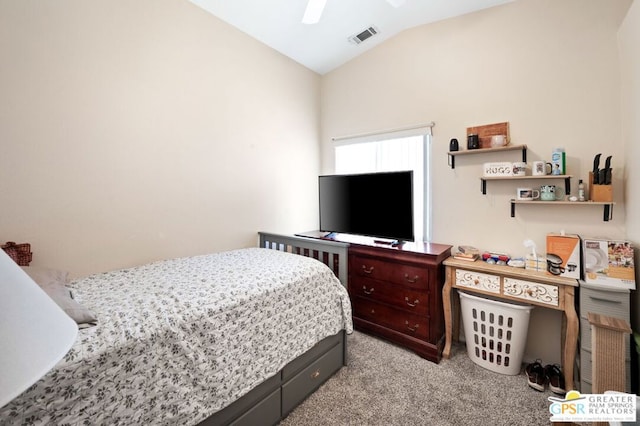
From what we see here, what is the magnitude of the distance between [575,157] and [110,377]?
3.04 m

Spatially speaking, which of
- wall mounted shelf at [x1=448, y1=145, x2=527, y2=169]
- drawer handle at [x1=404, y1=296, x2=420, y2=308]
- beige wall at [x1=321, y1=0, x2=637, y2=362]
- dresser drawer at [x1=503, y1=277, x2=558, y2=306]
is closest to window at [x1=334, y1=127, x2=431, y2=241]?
beige wall at [x1=321, y1=0, x2=637, y2=362]

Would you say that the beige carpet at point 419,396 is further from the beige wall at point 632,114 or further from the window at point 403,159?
the window at point 403,159

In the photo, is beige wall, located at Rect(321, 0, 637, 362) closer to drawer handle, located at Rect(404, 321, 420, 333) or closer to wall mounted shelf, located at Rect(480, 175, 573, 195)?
wall mounted shelf, located at Rect(480, 175, 573, 195)

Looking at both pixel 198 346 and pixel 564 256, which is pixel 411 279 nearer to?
pixel 564 256

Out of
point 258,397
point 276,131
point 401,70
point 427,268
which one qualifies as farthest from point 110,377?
point 401,70

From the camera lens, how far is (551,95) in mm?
2102

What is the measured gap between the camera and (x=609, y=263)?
1.75 meters

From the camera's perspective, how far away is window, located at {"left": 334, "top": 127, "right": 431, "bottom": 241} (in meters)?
2.76

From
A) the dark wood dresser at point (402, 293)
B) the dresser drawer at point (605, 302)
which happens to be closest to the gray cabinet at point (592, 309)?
the dresser drawer at point (605, 302)

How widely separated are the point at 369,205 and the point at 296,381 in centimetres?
164

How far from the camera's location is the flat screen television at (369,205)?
246cm

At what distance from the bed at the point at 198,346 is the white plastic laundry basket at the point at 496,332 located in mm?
1016

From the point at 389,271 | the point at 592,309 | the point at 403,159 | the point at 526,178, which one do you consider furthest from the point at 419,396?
the point at 403,159

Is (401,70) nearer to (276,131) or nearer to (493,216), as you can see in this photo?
(276,131)
